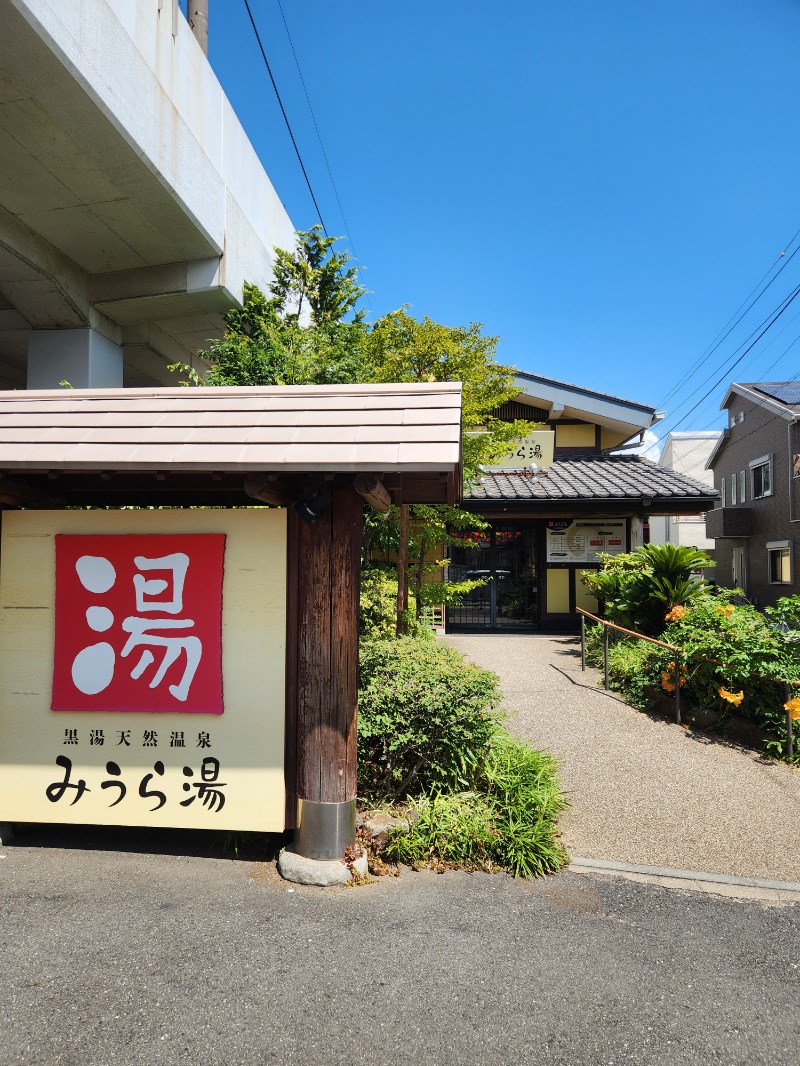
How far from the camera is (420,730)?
4383mm

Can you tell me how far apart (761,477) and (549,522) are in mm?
16038

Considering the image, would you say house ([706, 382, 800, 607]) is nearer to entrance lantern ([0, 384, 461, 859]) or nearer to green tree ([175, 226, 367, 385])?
green tree ([175, 226, 367, 385])

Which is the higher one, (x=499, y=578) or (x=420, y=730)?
(x=499, y=578)

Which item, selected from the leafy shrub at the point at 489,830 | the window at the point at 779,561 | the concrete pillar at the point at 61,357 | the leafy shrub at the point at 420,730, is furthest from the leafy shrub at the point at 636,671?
the window at the point at 779,561

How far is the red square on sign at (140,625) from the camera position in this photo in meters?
4.10

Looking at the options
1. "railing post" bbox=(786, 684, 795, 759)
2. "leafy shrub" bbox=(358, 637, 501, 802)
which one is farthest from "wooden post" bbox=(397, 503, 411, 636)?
"railing post" bbox=(786, 684, 795, 759)

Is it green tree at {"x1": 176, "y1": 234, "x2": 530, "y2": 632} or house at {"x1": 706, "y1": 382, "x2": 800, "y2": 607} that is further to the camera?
house at {"x1": 706, "y1": 382, "x2": 800, "y2": 607}

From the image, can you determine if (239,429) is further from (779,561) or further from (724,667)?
(779,561)

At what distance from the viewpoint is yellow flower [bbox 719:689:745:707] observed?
6328 millimetres

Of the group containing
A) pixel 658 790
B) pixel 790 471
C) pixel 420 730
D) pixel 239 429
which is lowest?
pixel 658 790

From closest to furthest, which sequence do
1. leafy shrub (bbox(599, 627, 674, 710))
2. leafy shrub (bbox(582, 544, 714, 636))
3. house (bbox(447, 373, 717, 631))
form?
leafy shrub (bbox(599, 627, 674, 710)) → leafy shrub (bbox(582, 544, 714, 636)) → house (bbox(447, 373, 717, 631))

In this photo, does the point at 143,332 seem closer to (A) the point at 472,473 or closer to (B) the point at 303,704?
(A) the point at 472,473

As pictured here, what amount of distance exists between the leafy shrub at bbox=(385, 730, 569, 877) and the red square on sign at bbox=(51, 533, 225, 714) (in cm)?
160

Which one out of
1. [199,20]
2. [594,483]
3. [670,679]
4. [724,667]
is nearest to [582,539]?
[594,483]
